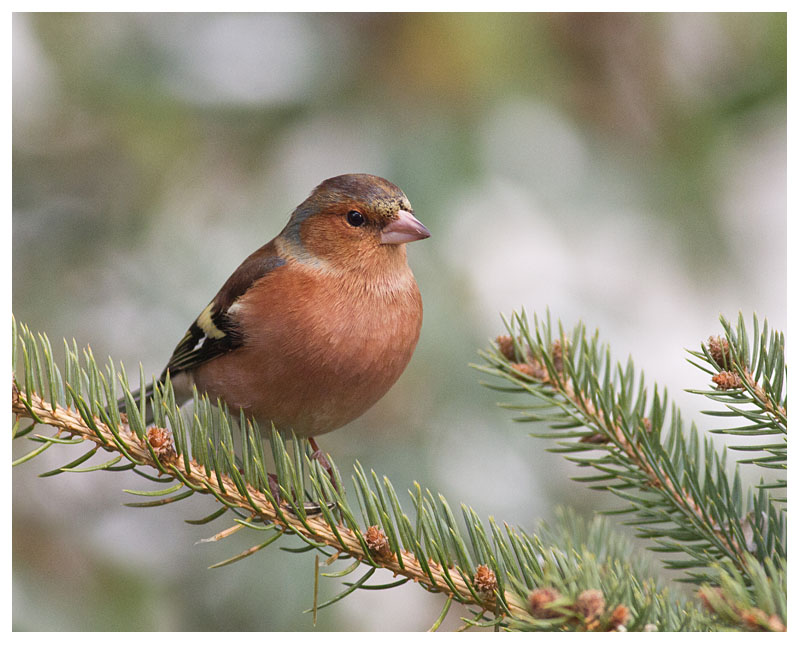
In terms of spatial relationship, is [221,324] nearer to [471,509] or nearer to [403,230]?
[403,230]

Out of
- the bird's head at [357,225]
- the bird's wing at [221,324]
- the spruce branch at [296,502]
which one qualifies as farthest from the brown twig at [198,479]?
the bird's head at [357,225]

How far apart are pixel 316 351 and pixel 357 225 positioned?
0.42 meters

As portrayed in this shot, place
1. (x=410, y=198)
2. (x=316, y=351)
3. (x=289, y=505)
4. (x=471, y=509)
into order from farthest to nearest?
(x=410, y=198), (x=316, y=351), (x=289, y=505), (x=471, y=509)

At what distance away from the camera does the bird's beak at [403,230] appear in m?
1.90

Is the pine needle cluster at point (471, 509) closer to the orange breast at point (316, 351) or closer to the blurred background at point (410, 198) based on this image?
the orange breast at point (316, 351)

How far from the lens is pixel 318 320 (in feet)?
5.88

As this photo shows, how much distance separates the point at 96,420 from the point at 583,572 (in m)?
0.83

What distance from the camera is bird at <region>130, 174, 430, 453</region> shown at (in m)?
1.76

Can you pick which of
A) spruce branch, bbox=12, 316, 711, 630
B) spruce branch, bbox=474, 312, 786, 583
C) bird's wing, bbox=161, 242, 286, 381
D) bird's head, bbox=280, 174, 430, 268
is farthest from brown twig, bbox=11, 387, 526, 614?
bird's head, bbox=280, 174, 430, 268

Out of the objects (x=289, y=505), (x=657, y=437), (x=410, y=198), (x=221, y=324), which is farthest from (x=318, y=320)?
(x=657, y=437)

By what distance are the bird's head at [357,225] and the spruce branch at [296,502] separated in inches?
26.1

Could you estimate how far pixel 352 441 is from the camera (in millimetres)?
2322

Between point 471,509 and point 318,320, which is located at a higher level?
point 318,320

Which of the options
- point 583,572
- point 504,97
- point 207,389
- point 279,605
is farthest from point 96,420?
point 504,97
